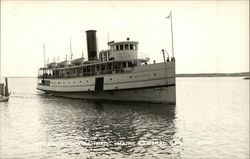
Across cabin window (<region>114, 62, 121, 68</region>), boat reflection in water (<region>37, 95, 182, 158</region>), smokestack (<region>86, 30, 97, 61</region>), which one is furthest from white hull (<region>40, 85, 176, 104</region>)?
smokestack (<region>86, 30, 97, 61</region>)

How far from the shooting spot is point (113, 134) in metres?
19.8

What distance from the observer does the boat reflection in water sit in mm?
15795

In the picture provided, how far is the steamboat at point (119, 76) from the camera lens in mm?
33031

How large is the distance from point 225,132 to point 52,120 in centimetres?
1447

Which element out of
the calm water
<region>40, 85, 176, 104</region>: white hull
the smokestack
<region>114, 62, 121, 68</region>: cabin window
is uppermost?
the smokestack

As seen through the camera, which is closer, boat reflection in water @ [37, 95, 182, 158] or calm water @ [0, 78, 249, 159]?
calm water @ [0, 78, 249, 159]

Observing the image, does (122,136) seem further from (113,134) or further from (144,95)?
(144,95)

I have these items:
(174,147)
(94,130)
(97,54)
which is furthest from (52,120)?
(97,54)

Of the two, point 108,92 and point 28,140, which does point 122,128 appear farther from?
point 108,92

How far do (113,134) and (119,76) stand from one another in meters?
16.3

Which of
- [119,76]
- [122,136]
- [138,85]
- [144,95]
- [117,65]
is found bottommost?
[122,136]

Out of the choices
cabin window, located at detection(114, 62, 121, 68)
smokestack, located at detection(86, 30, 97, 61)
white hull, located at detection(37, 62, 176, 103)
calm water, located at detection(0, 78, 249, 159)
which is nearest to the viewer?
calm water, located at detection(0, 78, 249, 159)

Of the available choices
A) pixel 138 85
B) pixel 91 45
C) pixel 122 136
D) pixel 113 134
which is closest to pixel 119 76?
pixel 138 85

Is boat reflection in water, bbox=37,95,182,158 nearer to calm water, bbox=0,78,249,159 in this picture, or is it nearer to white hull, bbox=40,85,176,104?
calm water, bbox=0,78,249,159
